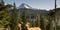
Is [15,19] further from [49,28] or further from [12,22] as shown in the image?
[49,28]

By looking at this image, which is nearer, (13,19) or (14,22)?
(14,22)

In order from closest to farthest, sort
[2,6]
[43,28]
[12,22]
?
[2,6] → [12,22] → [43,28]

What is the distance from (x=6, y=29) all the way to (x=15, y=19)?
3.47 metres

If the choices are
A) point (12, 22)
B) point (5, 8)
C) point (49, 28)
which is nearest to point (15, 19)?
point (12, 22)

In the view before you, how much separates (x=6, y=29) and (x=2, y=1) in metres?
2.83

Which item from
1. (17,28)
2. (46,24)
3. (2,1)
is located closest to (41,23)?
(46,24)

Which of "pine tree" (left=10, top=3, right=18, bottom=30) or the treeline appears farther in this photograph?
"pine tree" (left=10, top=3, right=18, bottom=30)

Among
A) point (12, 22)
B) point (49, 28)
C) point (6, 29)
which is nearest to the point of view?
point (6, 29)

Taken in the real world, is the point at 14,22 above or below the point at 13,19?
below

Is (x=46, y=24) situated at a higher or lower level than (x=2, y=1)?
lower

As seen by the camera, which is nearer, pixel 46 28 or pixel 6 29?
pixel 6 29

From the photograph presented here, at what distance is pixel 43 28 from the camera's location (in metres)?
23.8

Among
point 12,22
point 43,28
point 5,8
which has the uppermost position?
point 5,8

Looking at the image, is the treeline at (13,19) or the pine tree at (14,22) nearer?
the treeline at (13,19)
